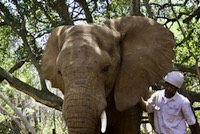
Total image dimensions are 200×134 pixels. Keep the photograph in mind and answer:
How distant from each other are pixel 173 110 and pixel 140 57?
78cm

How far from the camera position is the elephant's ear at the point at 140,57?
18.5 ft

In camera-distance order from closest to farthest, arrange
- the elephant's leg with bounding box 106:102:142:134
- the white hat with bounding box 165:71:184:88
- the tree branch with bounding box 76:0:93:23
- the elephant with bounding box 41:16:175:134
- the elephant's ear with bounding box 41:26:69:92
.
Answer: the elephant with bounding box 41:16:175:134
the white hat with bounding box 165:71:184:88
the elephant's ear with bounding box 41:26:69:92
the elephant's leg with bounding box 106:102:142:134
the tree branch with bounding box 76:0:93:23

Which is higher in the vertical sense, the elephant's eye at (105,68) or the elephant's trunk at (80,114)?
the elephant's eye at (105,68)

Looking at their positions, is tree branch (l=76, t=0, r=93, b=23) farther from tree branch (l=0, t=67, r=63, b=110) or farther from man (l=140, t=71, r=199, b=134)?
man (l=140, t=71, r=199, b=134)

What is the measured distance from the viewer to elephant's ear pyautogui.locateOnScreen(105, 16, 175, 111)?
5652 mm

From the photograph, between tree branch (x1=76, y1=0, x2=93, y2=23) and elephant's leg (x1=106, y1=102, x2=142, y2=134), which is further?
tree branch (x1=76, y1=0, x2=93, y2=23)

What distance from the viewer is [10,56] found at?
13.6 m

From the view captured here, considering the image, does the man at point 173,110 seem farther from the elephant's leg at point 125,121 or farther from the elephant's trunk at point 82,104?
the elephant's trunk at point 82,104

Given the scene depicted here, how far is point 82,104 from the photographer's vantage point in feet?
15.1

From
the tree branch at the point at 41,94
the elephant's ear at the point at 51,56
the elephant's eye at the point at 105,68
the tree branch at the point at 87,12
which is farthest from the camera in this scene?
the tree branch at the point at 87,12

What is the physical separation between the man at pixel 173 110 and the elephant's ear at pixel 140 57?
0.83 ft

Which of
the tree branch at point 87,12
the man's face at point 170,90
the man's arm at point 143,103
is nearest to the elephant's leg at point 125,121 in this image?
the man's arm at point 143,103

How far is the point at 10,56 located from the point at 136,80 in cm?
845

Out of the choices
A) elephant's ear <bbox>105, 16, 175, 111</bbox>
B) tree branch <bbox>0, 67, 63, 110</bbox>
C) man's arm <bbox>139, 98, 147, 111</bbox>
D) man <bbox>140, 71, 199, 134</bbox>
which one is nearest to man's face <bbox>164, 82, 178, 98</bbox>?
man <bbox>140, 71, 199, 134</bbox>
